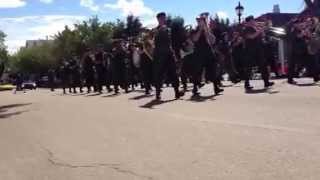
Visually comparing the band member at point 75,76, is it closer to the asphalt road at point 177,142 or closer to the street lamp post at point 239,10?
the street lamp post at point 239,10

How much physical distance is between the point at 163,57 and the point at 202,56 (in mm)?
912

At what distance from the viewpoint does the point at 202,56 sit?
18.0 m

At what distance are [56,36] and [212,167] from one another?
326ft

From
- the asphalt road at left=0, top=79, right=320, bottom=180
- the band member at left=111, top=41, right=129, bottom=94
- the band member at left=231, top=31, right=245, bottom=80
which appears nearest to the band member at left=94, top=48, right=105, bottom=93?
the band member at left=111, top=41, right=129, bottom=94

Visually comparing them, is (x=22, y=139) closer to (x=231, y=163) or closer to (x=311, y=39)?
(x=231, y=163)

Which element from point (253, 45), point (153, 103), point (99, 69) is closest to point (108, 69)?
point (99, 69)

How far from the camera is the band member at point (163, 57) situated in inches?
700

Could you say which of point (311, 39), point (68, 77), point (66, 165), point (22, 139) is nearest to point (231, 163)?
point (66, 165)

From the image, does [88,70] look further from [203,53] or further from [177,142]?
[177,142]

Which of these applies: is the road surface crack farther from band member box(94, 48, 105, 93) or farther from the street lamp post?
the street lamp post

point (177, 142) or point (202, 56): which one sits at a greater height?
point (202, 56)

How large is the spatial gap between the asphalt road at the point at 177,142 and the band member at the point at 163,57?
2.14 metres

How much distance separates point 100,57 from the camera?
30469mm

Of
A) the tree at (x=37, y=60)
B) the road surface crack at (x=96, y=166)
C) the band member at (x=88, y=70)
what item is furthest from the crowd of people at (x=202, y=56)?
the tree at (x=37, y=60)
